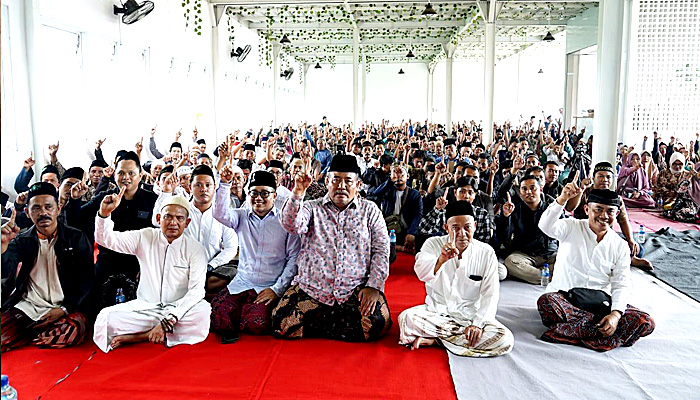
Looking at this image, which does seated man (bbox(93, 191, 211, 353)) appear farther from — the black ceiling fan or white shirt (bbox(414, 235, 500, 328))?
the black ceiling fan

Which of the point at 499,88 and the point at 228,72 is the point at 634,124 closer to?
the point at 228,72

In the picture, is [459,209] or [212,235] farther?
[212,235]

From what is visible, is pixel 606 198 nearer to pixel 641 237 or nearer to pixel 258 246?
pixel 258 246

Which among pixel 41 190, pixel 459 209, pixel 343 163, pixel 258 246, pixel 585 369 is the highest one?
pixel 343 163

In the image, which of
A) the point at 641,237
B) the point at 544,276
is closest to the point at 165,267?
the point at 544,276

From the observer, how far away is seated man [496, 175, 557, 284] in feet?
18.3

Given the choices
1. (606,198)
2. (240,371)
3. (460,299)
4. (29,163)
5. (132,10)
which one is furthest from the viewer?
(132,10)

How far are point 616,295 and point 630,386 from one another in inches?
32.0

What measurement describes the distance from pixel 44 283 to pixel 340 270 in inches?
83.7

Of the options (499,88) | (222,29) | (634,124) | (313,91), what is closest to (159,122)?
(222,29)

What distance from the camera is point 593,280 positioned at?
14.1ft

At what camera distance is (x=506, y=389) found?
337 cm

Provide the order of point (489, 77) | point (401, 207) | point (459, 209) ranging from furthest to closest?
point (489, 77) < point (401, 207) < point (459, 209)

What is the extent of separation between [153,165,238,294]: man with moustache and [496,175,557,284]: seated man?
272 centimetres
